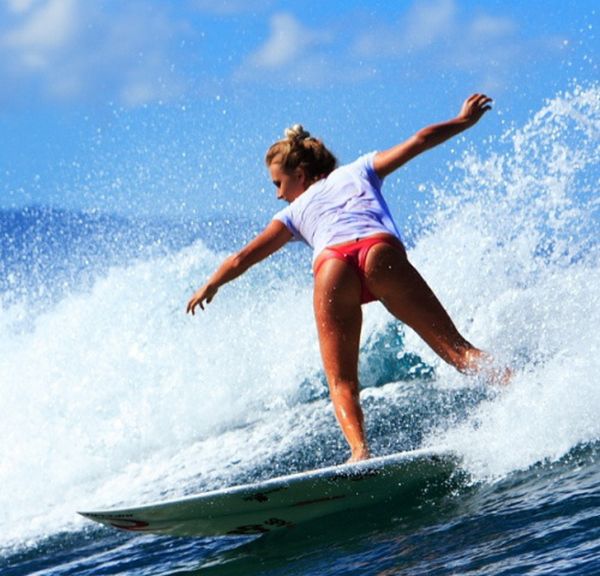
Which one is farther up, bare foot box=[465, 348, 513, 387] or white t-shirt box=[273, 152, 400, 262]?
white t-shirt box=[273, 152, 400, 262]

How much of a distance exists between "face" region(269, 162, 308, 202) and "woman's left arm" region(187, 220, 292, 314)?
0.76ft

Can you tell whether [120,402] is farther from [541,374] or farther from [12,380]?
[541,374]

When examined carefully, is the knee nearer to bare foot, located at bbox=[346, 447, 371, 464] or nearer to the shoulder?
bare foot, located at bbox=[346, 447, 371, 464]

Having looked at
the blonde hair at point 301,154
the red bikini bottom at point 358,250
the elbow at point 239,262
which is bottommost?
the red bikini bottom at point 358,250

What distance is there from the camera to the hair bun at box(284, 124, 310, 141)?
5.98 metres

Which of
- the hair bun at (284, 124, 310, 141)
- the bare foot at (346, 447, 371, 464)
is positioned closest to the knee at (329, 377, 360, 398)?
the bare foot at (346, 447, 371, 464)

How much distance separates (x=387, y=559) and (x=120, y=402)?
6.42 meters

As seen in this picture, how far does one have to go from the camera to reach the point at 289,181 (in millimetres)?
5980

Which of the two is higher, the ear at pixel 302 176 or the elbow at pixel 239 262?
the ear at pixel 302 176

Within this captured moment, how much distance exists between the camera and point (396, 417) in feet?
25.3

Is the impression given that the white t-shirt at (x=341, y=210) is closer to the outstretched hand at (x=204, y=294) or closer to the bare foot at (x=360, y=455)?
the outstretched hand at (x=204, y=294)

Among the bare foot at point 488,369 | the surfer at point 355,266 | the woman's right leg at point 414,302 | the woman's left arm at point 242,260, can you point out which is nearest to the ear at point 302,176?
the surfer at point 355,266

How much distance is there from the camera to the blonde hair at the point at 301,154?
A: 234 inches

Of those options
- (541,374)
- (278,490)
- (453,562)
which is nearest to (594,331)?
(541,374)
